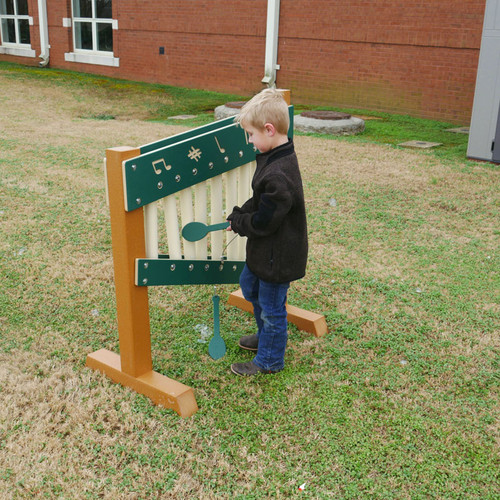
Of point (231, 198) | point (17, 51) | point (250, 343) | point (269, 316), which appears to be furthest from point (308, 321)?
point (17, 51)

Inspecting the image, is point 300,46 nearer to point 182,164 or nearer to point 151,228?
point 182,164

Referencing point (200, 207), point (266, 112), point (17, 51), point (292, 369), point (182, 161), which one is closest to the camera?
point (266, 112)

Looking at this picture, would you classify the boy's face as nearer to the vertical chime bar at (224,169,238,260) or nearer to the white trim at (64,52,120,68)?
the vertical chime bar at (224,169,238,260)

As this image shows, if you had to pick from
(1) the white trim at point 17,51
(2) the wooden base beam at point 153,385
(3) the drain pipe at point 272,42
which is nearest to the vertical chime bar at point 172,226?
(2) the wooden base beam at point 153,385

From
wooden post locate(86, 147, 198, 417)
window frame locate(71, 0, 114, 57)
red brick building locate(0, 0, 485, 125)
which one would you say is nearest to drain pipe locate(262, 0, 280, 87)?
red brick building locate(0, 0, 485, 125)

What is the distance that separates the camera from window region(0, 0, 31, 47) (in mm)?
18438

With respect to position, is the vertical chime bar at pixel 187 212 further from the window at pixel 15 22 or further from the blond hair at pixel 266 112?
the window at pixel 15 22

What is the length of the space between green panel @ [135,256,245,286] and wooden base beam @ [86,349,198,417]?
1.49ft

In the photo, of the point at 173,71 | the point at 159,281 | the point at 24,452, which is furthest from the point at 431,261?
the point at 173,71

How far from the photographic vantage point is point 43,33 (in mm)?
17438

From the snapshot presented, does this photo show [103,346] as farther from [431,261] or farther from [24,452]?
[431,261]

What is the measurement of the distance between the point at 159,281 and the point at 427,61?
30.3 feet

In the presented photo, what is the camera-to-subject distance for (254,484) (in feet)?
7.04

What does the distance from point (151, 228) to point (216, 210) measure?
453 millimetres
